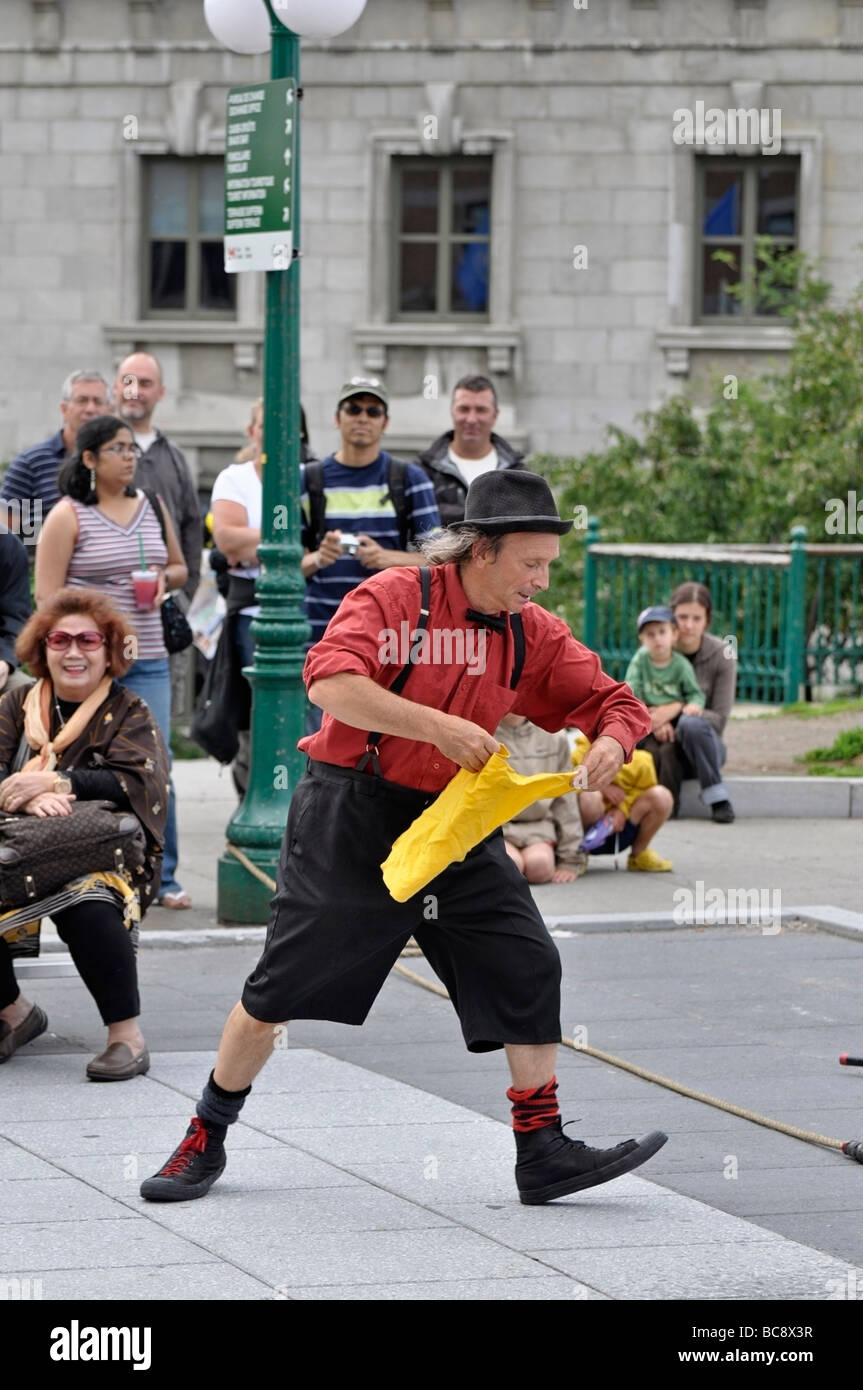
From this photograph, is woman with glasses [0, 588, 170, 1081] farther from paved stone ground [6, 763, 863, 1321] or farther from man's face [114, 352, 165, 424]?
man's face [114, 352, 165, 424]

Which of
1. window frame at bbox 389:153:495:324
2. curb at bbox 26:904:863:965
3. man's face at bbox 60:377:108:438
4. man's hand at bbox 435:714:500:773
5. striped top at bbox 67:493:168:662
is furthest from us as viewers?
window frame at bbox 389:153:495:324

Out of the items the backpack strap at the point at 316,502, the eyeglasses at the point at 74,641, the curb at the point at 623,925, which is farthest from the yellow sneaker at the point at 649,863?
the eyeglasses at the point at 74,641

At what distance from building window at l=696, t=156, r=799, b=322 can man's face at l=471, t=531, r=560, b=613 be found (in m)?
15.4

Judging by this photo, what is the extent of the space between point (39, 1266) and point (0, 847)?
2.08 m

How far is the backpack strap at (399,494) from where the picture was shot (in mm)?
9070

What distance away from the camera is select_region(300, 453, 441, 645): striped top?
9.08 metres

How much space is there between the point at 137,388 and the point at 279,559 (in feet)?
4.71

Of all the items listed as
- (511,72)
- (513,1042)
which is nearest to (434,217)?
(511,72)

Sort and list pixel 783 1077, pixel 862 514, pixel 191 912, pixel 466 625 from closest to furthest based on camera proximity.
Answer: pixel 466 625, pixel 783 1077, pixel 191 912, pixel 862 514

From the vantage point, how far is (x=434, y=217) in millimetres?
20266

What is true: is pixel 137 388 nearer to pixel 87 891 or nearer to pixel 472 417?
pixel 472 417
